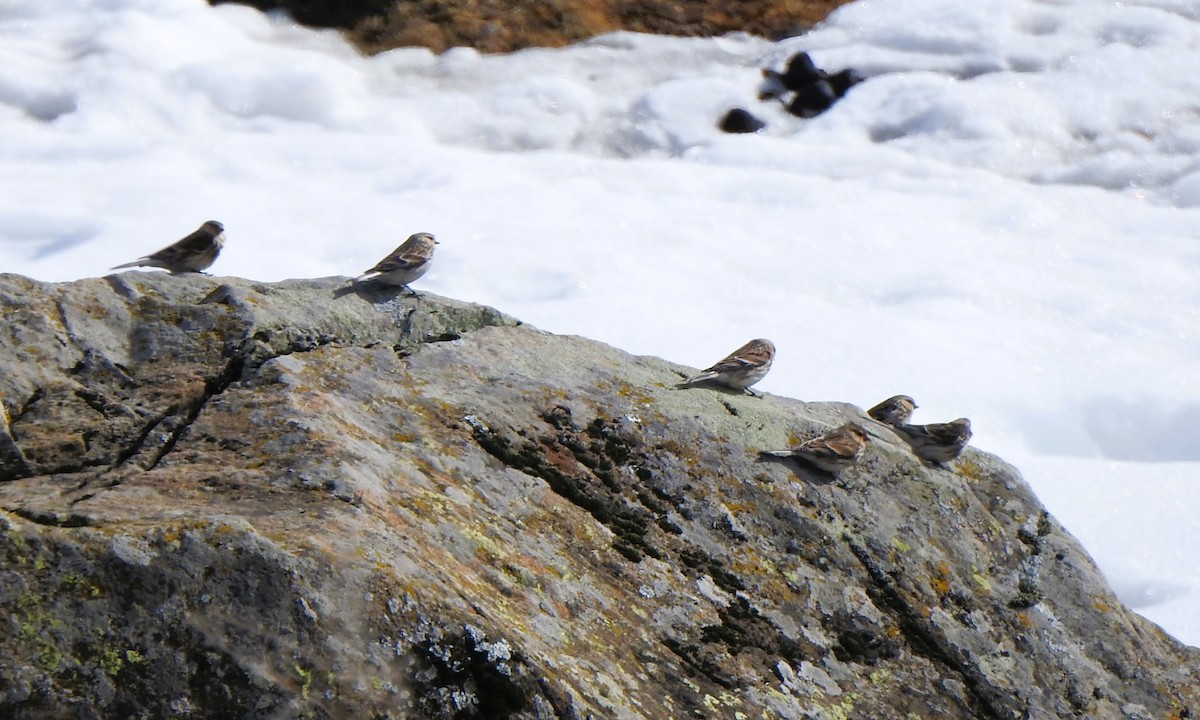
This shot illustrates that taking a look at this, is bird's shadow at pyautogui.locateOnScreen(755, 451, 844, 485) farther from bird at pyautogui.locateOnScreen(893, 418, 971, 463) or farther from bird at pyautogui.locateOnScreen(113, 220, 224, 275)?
bird at pyautogui.locateOnScreen(113, 220, 224, 275)

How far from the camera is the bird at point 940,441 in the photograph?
7695 mm

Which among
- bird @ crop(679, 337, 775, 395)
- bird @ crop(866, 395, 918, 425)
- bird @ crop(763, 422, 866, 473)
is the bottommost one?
bird @ crop(866, 395, 918, 425)

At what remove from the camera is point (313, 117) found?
59.9ft

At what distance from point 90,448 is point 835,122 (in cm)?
1602

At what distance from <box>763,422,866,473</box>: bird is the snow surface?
5.16 meters

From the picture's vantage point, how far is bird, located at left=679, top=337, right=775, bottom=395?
7750 millimetres

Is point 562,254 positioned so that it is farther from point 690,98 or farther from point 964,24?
point 964,24

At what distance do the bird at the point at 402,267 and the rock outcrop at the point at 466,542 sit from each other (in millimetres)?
319

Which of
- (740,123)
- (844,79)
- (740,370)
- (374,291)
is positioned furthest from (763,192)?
(374,291)

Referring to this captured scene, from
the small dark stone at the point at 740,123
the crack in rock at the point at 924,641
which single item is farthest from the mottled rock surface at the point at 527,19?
the crack in rock at the point at 924,641

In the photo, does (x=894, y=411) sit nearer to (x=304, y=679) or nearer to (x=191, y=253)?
(x=191, y=253)

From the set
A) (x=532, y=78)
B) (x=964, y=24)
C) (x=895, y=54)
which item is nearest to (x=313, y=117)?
(x=532, y=78)

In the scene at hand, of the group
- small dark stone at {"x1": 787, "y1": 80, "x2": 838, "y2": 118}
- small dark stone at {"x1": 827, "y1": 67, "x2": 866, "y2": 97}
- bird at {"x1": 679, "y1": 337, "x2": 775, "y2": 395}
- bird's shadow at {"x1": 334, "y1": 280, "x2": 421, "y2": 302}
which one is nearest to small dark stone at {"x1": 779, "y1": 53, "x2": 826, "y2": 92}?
small dark stone at {"x1": 787, "y1": 80, "x2": 838, "y2": 118}

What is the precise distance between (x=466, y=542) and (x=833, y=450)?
2547 millimetres
